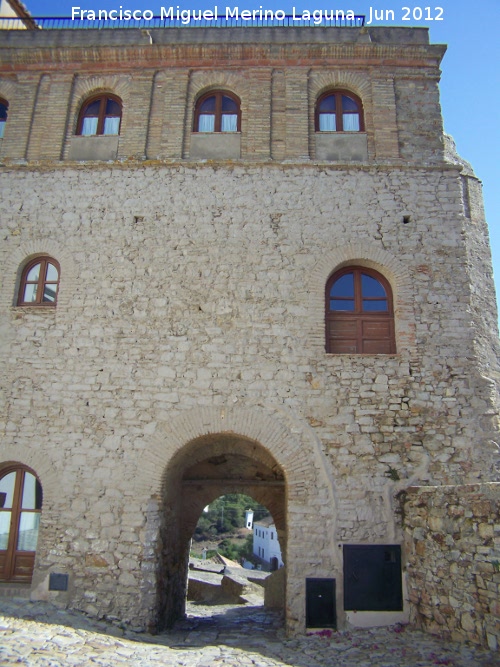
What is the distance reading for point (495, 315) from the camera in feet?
28.8

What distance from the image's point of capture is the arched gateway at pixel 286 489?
7086 millimetres

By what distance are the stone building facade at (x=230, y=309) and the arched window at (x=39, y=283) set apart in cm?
4

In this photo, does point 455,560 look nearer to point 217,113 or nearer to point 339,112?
point 339,112

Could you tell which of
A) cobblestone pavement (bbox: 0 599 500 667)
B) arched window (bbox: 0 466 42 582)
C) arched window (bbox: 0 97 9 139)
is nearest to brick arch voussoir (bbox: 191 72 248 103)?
arched window (bbox: 0 97 9 139)

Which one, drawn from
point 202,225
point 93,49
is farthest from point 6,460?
point 93,49

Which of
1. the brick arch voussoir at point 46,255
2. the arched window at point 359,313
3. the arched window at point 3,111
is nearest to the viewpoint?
the arched window at point 359,313

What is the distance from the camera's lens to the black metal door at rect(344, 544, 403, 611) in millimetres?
6953

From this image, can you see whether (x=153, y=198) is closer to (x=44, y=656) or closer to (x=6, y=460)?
(x=6, y=460)

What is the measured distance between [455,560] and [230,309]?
448 cm

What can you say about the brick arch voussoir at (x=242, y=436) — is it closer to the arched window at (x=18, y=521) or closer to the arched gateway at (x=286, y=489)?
the arched gateway at (x=286, y=489)

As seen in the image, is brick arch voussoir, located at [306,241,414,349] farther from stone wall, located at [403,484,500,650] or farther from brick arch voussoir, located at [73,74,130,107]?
brick arch voussoir, located at [73,74,130,107]

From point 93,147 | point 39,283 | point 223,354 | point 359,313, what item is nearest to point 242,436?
point 223,354

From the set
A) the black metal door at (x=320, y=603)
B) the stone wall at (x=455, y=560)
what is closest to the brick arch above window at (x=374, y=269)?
the stone wall at (x=455, y=560)

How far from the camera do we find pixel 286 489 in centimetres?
761
